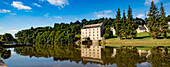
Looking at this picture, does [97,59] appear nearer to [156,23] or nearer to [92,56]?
[92,56]

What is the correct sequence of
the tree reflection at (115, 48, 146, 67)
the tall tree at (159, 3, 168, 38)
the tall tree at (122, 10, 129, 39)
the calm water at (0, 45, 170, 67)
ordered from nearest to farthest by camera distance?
1. the tree reflection at (115, 48, 146, 67)
2. the calm water at (0, 45, 170, 67)
3. the tall tree at (159, 3, 168, 38)
4. the tall tree at (122, 10, 129, 39)

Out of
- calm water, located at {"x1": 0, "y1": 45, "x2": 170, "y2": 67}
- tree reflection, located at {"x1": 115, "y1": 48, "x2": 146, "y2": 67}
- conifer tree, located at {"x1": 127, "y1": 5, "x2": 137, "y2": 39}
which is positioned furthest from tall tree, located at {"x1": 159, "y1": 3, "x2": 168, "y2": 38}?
tree reflection, located at {"x1": 115, "y1": 48, "x2": 146, "y2": 67}

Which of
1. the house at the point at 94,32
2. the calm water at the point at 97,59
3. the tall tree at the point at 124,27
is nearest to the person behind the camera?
the calm water at the point at 97,59

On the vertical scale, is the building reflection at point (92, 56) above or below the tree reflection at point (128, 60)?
below

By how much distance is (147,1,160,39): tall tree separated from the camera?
148 ft

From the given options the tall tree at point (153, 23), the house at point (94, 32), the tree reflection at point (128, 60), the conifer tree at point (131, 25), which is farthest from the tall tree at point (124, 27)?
the tree reflection at point (128, 60)

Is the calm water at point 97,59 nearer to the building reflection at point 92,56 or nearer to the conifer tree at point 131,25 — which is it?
the building reflection at point 92,56

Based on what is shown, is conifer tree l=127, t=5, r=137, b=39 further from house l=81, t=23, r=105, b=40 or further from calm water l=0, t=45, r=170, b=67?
calm water l=0, t=45, r=170, b=67

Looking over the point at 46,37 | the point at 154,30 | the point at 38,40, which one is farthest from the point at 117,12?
the point at 38,40

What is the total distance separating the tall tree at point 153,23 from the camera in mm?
45206

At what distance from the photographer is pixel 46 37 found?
281 feet

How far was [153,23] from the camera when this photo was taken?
159 feet

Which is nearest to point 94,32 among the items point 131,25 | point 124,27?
point 124,27

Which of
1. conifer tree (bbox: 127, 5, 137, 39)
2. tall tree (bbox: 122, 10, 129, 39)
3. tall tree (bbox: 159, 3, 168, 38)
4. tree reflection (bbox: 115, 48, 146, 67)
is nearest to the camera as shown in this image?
tree reflection (bbox: 115, 48, 146, 67)
